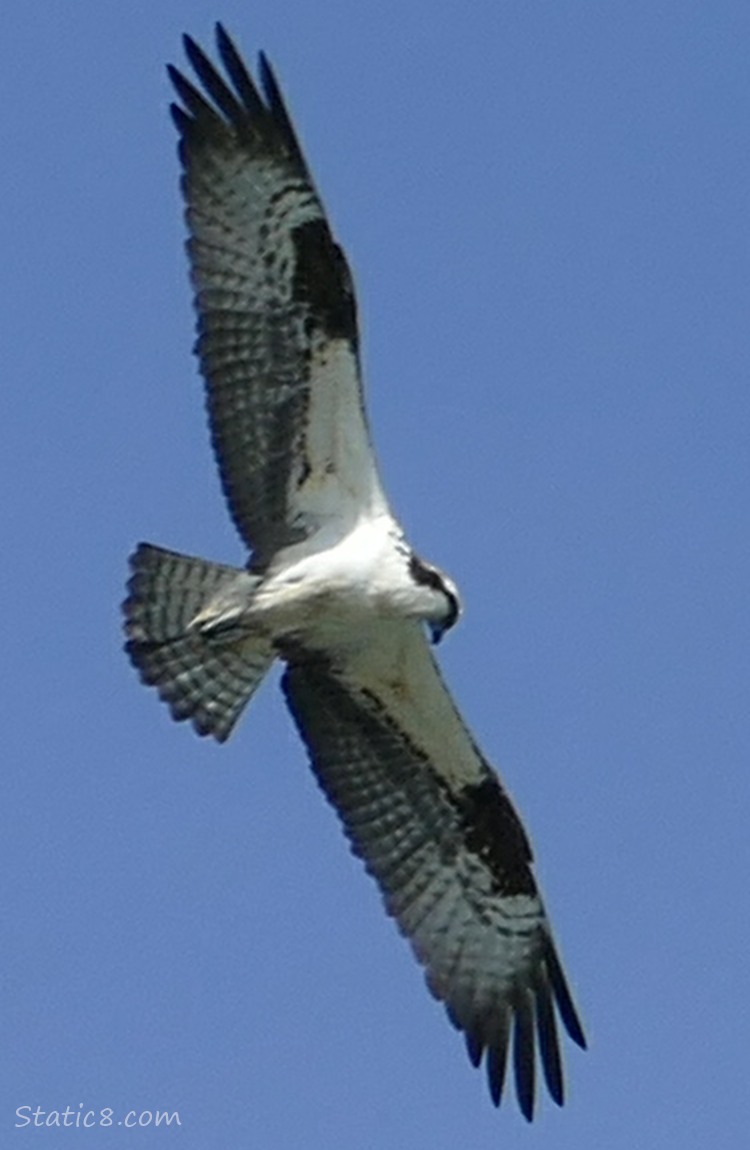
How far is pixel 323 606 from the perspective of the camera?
16.1 m

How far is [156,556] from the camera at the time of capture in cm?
1662

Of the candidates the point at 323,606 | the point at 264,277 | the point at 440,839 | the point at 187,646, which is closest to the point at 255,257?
the point at 264,277

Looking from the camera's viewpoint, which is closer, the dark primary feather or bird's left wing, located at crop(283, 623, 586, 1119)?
the dark primary feather

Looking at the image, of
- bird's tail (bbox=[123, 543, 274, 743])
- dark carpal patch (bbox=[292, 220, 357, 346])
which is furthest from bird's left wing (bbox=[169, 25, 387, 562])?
bird's tail (bbox=[123, 543, 274, 743])

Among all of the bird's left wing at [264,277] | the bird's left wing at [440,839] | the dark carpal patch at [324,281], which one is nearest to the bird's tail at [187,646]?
the bird's left wing at [440,839]

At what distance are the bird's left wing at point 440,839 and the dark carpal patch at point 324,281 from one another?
1468 millimetres

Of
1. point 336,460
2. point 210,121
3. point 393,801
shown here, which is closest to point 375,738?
point 393,801

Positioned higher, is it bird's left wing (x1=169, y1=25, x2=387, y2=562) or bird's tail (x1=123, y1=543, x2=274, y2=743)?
bird's left wing (x1=169, y1=25, x2=387, y2=562)

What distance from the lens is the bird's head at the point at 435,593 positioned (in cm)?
1595

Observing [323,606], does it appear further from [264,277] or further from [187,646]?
[264,277]

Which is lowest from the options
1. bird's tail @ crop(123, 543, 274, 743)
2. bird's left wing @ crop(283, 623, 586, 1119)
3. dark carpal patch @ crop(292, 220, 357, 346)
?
bird's left wing @ crop(283, 623, 586, 1119)

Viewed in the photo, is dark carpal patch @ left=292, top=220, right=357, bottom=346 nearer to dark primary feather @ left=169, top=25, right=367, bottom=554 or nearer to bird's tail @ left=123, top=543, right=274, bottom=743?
dark primary feather @ left=169, top=25, right=367, bottom=554

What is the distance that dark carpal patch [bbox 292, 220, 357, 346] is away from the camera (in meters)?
16.0

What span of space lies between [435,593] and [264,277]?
144 cm
